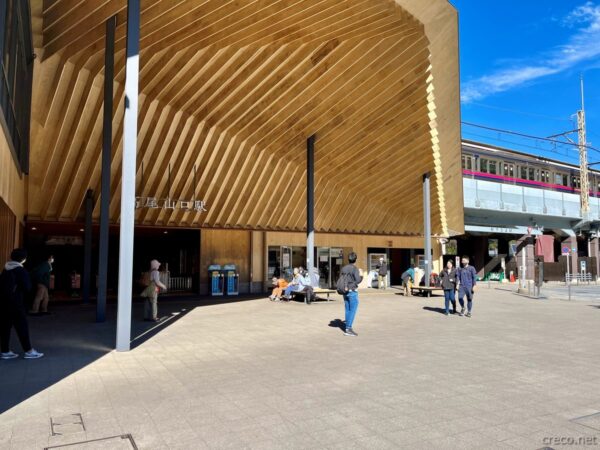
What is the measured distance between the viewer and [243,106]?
13.7m

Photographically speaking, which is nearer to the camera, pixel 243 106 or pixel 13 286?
pixel 13 286

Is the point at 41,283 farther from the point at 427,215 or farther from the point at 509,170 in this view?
the point at 509,170

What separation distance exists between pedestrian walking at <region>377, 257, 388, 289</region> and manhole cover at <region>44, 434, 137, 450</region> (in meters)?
19.1

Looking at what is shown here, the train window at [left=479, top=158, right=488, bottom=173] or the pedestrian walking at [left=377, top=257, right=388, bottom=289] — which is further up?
the train window at [left=479, top=158, right=488, bottom=173]

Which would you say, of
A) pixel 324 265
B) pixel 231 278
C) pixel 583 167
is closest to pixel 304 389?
pixel 231 278

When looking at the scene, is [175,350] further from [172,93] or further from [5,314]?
[172,93]

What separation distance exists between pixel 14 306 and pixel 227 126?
9.37m

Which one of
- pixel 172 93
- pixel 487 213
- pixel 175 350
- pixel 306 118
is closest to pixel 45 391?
pixel 175 350

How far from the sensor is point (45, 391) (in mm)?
4996

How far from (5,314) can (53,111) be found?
6.51 meters

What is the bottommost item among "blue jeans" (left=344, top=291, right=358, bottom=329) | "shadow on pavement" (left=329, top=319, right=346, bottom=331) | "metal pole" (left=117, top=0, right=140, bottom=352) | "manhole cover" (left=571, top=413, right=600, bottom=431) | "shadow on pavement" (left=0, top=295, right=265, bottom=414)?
"shadow on pavement" (left=329, top=319, right=346, bottom=331)

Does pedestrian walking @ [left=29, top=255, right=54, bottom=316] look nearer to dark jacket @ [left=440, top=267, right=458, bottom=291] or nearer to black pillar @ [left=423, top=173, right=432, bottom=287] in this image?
dark jacket @ [left=440, top=267, right=458, bottom=291]

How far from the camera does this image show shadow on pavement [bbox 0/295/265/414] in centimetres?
527

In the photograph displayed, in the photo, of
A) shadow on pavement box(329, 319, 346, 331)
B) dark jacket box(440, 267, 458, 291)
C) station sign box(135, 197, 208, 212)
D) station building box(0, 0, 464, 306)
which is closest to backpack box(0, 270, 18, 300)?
station building box(0, 0, 464, 306)
